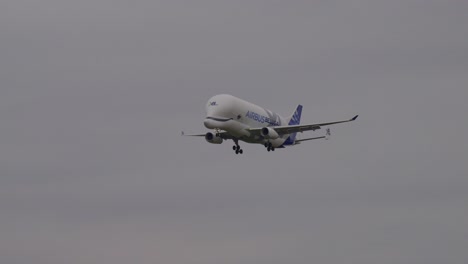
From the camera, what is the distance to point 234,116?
351 ft

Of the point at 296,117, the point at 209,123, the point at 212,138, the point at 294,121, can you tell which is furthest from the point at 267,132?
the point at 296,117

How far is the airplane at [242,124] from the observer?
4173 inches

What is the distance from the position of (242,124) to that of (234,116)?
1318 millimetres

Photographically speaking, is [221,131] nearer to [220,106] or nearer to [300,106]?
[220,106]

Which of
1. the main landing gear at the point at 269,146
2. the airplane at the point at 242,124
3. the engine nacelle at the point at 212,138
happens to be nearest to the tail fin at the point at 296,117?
the airplane at the point at 242,124

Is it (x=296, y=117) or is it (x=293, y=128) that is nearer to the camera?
(x=293, y=128)

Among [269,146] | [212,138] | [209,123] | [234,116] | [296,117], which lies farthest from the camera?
[296,117]

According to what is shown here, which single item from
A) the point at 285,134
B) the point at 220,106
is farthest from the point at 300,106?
the point at 220,106

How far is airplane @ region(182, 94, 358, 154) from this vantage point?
106 m

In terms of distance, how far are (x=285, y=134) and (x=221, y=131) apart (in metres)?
8.42

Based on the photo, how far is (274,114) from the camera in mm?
115438

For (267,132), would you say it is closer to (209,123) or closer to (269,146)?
(269,146)

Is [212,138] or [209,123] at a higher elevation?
[212,138]

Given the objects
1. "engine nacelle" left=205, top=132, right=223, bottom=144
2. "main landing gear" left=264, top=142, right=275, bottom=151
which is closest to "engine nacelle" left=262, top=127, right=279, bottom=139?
"main landing gear" left=264, top=142, right=275, bottom=151
